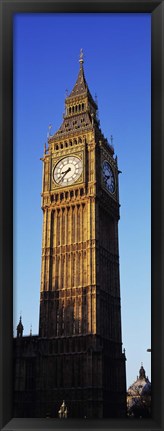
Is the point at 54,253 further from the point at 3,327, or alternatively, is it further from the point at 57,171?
the point at 3,327

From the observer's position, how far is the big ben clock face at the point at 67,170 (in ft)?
157

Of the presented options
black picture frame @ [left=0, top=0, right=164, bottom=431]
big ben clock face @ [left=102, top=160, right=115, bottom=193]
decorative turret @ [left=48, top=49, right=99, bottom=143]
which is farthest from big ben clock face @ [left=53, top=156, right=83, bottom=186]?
black picture frame @ [left=0, top=0, right=164, bottom=431]

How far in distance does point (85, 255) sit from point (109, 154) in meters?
Result: 11.6

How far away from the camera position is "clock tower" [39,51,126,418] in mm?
41094

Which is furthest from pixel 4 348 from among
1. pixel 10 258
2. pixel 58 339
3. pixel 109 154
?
pixel 109 154

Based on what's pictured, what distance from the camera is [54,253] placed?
47062mm

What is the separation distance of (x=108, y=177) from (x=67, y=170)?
4.03 meters

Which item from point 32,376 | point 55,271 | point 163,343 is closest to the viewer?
point 163,343

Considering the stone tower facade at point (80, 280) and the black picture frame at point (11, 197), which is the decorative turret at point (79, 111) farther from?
the black picture frame at point (11, 197)

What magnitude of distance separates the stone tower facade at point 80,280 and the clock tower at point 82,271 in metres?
0.07

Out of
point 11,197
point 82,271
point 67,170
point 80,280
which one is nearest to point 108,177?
point 67,170

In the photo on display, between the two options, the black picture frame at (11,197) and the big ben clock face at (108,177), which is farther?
the big ben clock face at (108,177)

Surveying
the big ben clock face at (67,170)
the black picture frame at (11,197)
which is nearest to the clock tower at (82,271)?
the big ben clock face at (67,170)

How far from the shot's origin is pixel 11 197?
580 centimetres
